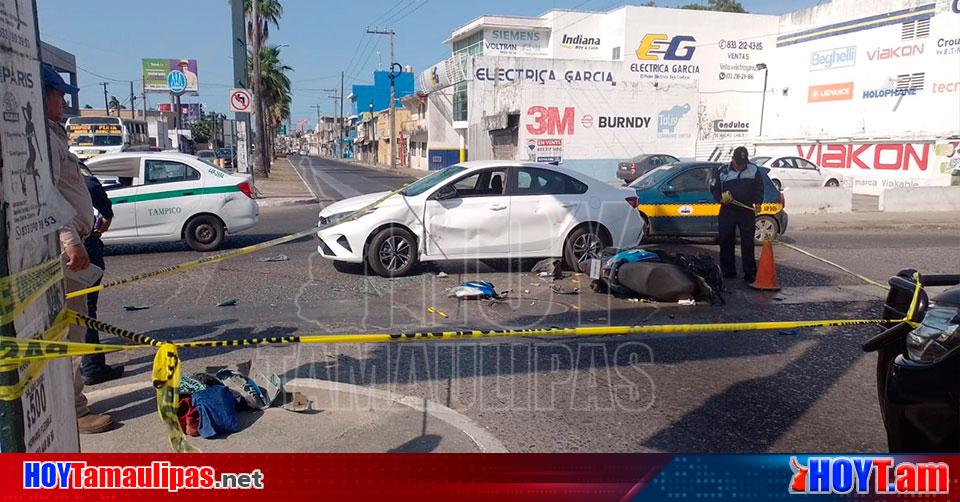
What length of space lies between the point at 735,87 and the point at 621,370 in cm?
4606

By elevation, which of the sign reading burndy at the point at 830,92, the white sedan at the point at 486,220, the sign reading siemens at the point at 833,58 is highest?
the sign reading siemens at the point at 833,58

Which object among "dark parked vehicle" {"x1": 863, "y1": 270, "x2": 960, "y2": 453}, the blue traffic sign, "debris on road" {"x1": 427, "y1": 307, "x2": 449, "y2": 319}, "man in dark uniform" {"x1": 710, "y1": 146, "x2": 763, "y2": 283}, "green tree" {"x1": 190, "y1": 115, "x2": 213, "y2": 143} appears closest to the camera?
"dark parked vehicle" {"x1": 863, "y1": 270, "x2": 960, "y2": 453}

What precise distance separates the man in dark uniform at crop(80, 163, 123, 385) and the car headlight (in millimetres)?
5003

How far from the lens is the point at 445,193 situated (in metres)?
8.90

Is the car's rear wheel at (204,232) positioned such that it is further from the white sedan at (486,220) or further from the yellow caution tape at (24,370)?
the yellow caution tape at (24,370)

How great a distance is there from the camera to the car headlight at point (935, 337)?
8.26 ft

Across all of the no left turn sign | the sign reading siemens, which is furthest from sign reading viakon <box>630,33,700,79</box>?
the no left turn sign

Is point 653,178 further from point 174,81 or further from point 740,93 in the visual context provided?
point 174,81

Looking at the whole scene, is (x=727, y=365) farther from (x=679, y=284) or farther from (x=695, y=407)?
(x=679, y=284)

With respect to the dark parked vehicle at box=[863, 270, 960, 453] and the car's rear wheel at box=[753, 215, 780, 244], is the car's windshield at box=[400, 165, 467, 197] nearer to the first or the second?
the car's rear wheel at box=[753, 215, 780, 244]

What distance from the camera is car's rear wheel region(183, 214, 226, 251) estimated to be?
36.1ft

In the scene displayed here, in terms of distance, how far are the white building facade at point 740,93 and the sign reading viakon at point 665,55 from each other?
0.23ft

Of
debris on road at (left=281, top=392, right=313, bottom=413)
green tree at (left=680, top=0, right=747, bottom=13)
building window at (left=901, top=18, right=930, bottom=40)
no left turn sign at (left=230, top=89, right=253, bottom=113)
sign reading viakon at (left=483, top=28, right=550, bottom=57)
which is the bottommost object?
debris on road at (left=281, top=392, right=313, bottom=413)

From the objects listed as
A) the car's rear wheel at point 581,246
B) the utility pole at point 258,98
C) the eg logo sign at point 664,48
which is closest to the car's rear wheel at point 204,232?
the car's rear wheel at point 581,246
